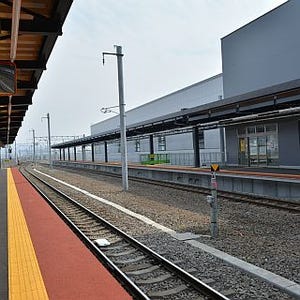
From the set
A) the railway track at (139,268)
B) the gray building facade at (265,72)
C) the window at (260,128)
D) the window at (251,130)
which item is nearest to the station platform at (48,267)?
the railway track at (139,268)

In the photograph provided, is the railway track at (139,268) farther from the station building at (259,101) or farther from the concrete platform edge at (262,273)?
the station building at (259,101)

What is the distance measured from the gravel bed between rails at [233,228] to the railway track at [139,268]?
50 cm

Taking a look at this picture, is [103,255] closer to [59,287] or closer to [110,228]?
[59,287]

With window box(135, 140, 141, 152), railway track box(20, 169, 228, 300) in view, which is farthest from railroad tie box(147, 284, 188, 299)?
window box(135, 140, 141, 152)

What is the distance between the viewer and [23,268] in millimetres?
6312

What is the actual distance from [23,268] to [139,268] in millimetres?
1868

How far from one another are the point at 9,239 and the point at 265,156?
22.1 metres

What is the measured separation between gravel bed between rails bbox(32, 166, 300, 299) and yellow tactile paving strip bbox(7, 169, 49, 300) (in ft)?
8.29

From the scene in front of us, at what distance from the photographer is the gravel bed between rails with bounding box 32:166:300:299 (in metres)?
7.31

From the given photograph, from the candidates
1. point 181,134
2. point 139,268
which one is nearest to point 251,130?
point 181,134

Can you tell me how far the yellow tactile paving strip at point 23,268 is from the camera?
5121mm

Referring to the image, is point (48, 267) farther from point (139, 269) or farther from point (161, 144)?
point (161, 144)

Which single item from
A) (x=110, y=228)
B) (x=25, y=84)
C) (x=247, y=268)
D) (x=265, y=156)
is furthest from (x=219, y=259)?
(x=265, y=156)

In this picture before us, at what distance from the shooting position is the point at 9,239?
8570 millimetres
